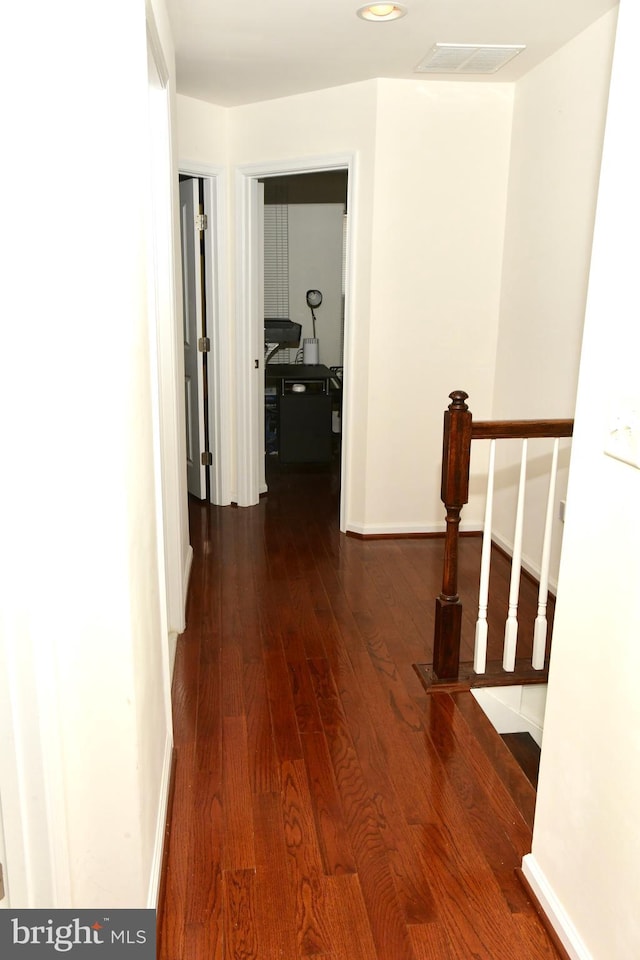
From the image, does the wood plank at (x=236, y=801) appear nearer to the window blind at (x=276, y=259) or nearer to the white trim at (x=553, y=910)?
the white trim at (x=553, y=910)

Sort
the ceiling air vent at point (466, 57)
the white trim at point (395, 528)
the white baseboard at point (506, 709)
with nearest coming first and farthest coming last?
the white baseboard at point (506, 709)
the ceiling air vent at point (466, 57)
the white trim at point (395, 528)

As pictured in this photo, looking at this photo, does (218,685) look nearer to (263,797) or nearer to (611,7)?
(263,797)

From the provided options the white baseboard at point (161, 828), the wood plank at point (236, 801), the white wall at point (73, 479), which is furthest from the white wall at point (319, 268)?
the white wall at point (73, 479)

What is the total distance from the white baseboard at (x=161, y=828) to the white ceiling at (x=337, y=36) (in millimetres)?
2738

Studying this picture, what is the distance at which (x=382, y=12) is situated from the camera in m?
3.15

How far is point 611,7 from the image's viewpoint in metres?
3.12

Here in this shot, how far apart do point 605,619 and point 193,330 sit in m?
3.94

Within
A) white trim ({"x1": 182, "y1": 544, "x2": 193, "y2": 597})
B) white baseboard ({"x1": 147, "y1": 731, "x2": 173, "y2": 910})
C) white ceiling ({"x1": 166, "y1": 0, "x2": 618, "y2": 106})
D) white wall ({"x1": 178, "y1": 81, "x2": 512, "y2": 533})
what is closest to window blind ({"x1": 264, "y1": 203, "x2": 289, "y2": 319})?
white wall ({"x1": 178, "y1": 81, "x2": 512, "y2": 533})

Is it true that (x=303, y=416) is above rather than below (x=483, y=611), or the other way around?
above

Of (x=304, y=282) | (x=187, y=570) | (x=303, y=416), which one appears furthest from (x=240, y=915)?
(x=304, y=282)

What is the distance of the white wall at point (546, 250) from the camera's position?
3383 millimetres

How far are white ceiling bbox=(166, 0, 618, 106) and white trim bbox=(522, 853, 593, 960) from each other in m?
3.00

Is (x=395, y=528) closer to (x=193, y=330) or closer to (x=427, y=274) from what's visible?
(x=427, y=274)

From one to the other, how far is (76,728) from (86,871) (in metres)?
0.31
